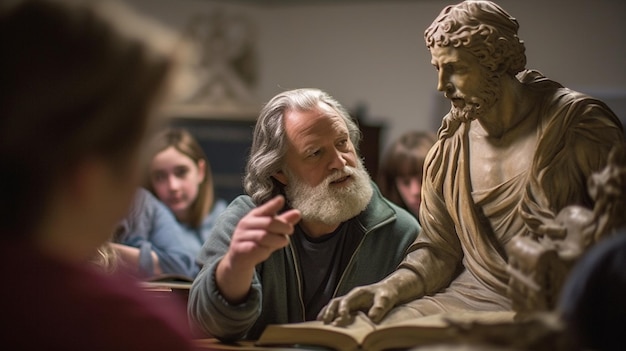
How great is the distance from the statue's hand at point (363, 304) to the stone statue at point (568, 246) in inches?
16.4

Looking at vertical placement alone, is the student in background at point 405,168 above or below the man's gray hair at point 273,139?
below

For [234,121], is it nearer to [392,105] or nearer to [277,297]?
[392,105]

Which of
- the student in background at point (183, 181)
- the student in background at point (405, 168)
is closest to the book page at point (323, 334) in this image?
the student in background at point (405, 168)

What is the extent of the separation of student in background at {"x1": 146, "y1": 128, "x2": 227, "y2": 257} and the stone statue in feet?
10.8

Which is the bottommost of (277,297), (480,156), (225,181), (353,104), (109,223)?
(225,181)

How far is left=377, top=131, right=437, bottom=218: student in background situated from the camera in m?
4.97

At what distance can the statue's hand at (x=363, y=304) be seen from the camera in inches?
95.5

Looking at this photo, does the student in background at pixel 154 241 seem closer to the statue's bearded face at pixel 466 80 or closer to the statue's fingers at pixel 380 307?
the statue's fingers at pixel 380 307

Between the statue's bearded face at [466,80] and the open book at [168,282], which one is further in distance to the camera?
the open book at [168,282]

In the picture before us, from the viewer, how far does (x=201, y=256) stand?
9.71ft

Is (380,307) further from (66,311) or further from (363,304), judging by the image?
(66,311)

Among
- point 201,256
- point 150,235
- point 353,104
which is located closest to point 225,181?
point 353,104

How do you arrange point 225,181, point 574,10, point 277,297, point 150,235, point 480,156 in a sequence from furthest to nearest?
point 225,181, point 574,10, point 150,235, point 277,297, point 480,156

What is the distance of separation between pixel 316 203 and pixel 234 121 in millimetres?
7800
